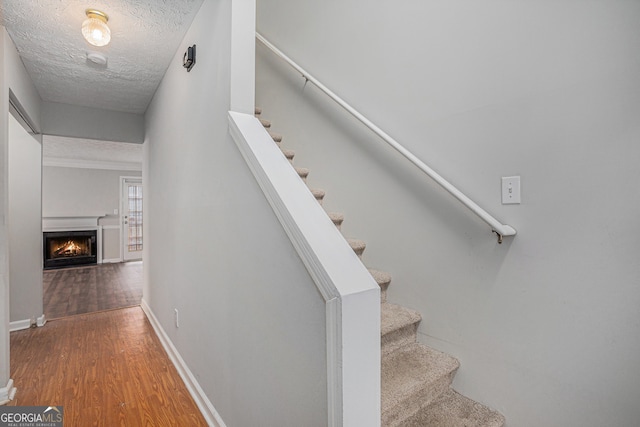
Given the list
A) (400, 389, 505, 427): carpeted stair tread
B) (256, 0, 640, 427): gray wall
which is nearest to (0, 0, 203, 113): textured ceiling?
(256, 0, 640, 427): gray wall

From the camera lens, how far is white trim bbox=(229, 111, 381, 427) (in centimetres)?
78

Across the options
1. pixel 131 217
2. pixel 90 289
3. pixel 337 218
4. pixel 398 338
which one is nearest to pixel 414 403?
pixel 398 338

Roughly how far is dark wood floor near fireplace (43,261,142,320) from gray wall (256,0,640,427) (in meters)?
3.82

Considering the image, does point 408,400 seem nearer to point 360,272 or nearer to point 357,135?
point 360,272

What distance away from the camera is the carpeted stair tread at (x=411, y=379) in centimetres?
124

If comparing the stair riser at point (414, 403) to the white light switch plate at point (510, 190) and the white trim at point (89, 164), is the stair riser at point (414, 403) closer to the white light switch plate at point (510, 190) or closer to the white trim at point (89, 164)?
the white light switch plate at point (510, 190)

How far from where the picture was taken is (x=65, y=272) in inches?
244

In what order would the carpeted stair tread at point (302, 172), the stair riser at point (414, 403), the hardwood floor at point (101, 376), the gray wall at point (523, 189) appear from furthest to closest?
1. the carpeted stair tread at point (302, 172)
2. the hardwood floor at point (101, 376)
3. the stair riser at point (414, 403)
4. the gray wall at point (523, 189)

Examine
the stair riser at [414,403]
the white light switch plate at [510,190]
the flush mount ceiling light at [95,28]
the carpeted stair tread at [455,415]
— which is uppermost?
the flush mount ceiling light at [95,28]

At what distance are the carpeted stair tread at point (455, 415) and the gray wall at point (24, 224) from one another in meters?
3.82

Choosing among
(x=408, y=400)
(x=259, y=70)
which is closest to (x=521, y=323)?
(x=408, y=400)

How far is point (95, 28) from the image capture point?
1.76 m
